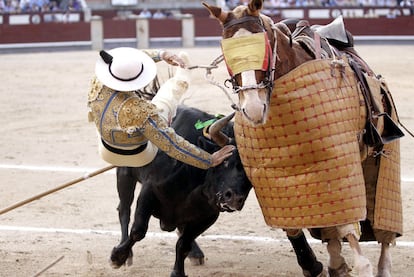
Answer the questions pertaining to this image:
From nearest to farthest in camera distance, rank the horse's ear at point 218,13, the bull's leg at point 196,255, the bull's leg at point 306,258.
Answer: the horse's ear at point 218,13 < the bull's leg at point 306,258 < the bull's leg at point 196,255

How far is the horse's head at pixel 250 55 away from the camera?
149 inches

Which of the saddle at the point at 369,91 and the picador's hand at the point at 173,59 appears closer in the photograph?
the saddle at the point at 369,91

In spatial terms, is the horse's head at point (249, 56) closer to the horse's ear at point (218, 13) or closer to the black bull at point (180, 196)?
the horse's ear at point (218, 13)

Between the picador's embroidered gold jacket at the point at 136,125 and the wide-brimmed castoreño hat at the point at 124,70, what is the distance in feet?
0.25

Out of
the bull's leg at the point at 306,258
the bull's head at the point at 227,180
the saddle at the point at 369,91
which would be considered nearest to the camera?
the saddle at the point at 369,91

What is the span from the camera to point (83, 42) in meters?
23.2

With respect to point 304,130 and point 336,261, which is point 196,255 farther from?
point 304,130

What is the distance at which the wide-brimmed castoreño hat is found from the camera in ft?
15.3

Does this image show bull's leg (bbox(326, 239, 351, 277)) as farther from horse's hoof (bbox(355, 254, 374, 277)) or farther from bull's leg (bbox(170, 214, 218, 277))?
bull's leg (bbox(170, 214, 218, 277))

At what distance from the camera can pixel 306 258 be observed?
5035 mm

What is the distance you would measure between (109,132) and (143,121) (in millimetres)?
194

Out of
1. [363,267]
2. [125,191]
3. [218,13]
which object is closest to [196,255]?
[125,191]

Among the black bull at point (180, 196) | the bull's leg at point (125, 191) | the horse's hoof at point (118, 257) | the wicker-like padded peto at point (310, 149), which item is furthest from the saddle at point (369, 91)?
the horse's hoof at point (118, 257)

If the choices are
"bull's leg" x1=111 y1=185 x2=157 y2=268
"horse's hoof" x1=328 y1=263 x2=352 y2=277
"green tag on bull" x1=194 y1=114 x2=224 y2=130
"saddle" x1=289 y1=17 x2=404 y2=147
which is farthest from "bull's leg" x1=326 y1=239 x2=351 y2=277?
"bull's leg" x1=111 y1=185 x2=157 y2=268
